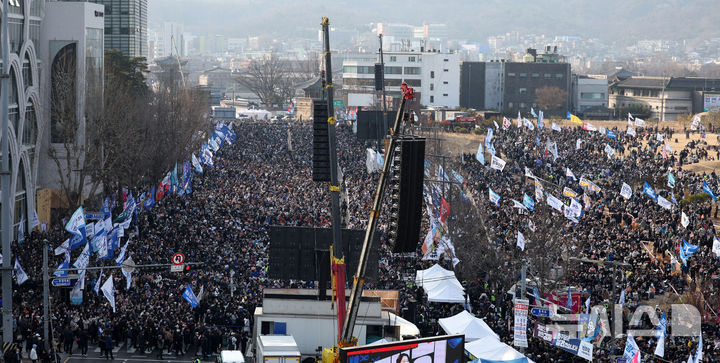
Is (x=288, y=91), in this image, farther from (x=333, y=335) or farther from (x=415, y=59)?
(x=333, y=335)

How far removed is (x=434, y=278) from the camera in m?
34.3

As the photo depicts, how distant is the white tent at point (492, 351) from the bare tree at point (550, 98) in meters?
103

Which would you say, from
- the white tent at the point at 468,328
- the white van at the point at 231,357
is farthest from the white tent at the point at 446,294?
the white van at the point at 231,357

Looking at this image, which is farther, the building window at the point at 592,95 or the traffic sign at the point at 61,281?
the building window at the point at 592,95

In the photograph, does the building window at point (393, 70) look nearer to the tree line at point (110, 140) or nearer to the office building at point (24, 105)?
the tree line at point (110, 140)

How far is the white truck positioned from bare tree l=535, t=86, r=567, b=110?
106428 millimetres

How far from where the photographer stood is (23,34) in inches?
1794

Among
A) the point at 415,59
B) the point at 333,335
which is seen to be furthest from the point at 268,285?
the point at 415,59

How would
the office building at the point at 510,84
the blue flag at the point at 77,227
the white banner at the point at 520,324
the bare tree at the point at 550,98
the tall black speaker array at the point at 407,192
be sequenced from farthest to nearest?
the office building at the point at 510,84 → the bare tree at the point at 550,98 → the blue flag at the point at 77,227 → the white banner at the point at 520,324 → the tall black speaker array at the point at 407,192

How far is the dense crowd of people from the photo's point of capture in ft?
98.3

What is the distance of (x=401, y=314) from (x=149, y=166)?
30997 mm

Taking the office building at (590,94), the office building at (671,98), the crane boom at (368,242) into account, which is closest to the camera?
the crane boom at (368,242)

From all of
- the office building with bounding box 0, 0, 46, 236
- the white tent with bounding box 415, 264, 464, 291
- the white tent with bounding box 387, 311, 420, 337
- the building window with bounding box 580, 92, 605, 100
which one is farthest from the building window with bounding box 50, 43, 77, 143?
the building window with bounding box 580, 92, 605, 100

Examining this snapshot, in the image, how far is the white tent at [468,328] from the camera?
27.8 m
